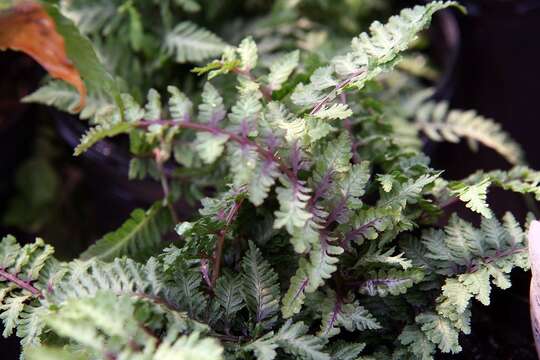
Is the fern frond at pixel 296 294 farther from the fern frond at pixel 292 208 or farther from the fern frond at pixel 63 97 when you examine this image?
the fern frond at pixel 63 97

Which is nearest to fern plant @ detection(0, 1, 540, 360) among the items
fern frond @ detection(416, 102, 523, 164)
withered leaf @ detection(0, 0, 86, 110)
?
withered leaf @ detection(0, 0, 86, 110)

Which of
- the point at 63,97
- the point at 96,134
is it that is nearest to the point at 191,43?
the point at 63,97

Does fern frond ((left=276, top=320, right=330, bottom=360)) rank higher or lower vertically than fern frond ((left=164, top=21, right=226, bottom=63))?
lower

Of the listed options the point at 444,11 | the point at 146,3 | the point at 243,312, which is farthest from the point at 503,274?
the point at 444,11

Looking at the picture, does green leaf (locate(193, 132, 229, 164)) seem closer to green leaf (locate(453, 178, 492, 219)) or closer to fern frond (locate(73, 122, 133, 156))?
fern frond (locate(73, 122, 133, 156))

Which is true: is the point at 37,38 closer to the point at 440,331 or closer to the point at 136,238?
the point at 136,238
